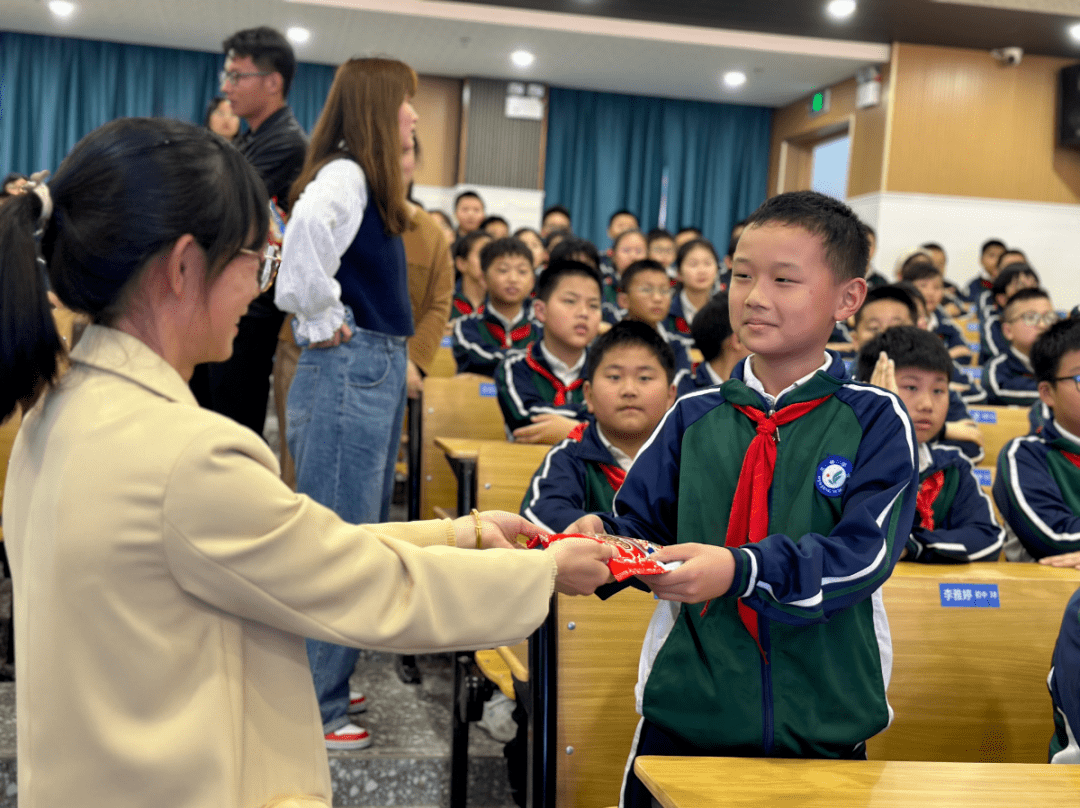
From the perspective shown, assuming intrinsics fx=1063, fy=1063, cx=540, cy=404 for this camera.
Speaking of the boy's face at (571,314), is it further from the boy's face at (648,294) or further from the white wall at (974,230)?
the white wall at (974,230)

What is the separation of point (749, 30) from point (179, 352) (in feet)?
34.0

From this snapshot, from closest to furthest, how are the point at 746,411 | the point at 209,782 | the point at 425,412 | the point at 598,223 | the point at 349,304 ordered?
the point at 209,782 < the point at 746,411 < the point at 349,304 < the point at 425,412 < the point at 598,223

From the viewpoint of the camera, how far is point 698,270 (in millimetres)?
6152

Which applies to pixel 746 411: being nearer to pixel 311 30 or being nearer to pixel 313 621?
pixel 313 621

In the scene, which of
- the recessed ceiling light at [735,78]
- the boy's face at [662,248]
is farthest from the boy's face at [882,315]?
the recessed ceiling light at [735,78]

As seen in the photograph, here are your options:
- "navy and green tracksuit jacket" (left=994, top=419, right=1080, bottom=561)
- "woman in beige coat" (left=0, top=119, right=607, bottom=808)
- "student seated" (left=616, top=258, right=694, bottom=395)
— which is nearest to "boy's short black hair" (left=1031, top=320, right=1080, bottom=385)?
"navy and green tracksuit jacket" (left=994, top=419, right=1080, bottom=561)

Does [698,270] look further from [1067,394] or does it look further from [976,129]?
[976,129]

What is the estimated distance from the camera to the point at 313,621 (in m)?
1.00

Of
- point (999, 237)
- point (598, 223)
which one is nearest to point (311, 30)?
point (598, 223)

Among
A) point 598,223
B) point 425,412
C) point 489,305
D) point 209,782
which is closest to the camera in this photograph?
point 209,782

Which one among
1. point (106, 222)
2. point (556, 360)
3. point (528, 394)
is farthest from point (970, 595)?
point (556, 360)

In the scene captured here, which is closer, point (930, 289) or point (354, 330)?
point (354, 330)

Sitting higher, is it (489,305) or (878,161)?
(878,161)

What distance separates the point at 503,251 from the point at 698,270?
138 centimetres
